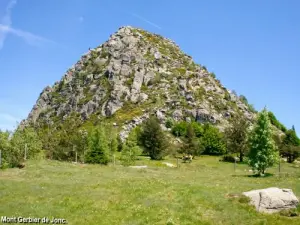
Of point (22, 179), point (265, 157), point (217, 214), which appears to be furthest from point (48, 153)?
point (217, 214)

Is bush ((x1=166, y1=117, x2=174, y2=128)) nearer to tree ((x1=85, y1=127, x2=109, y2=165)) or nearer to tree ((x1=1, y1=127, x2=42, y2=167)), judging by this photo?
tree ((x1=85, y1=127, x2=109, y2=165))

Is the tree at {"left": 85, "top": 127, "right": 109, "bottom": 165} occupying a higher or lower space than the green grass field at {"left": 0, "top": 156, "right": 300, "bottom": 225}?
higher

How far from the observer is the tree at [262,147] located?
197 ft

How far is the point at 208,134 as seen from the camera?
482ft

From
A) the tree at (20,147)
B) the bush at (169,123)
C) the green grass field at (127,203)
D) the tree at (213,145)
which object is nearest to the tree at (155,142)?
the tree at (213,145)

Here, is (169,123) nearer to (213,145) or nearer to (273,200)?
(213,145)

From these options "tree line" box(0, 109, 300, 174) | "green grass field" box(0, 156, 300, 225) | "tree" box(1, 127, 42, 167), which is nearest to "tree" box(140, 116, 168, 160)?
"tree line" box(0, 109, 300, 174)

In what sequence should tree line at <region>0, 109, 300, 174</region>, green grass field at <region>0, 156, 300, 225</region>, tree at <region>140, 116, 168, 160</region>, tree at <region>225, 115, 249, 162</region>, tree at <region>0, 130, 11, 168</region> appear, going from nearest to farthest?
green grass field at <region>0, 156, 300, 225</region>, tree at <region>0, 130, 11, 168</region>, tree line at <region>0, 109, 300, 174</region>, tree at <region>140, 116, 168, 160</region>, tree at <region>225, 115, 249, 162</region>

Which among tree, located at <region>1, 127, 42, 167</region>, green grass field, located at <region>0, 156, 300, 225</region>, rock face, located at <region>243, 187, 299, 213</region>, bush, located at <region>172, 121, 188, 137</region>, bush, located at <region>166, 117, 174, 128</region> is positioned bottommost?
green grass field, located at <region>0, 156, 300, 225</region>

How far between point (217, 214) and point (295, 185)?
1406 centimetres

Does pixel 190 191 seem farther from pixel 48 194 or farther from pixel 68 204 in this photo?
pixel 48 194

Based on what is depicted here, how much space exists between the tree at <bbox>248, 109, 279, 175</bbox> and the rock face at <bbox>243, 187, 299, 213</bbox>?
3025 centimetres

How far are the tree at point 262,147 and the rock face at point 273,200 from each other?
30.2 metres

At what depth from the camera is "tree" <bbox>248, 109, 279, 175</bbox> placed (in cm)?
6019
